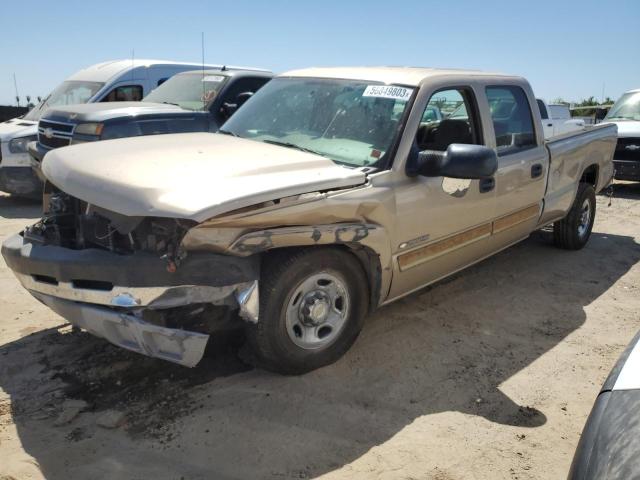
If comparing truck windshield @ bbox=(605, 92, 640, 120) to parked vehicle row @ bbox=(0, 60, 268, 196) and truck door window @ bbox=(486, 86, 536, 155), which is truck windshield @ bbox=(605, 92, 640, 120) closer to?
truck door window @ bbox=(486, 86, 536, 155)

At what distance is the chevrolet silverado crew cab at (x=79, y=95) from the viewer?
826 cm

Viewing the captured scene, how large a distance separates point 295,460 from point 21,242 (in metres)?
2.05

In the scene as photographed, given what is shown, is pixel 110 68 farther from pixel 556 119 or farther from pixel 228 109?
pixel 556 119

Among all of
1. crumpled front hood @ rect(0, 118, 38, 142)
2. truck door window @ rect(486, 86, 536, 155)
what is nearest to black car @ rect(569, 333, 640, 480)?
truck door window @ rect(486, 86, 536, 155)

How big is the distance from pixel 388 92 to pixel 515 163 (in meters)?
1.41

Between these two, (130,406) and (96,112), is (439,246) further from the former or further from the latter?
(96,112)

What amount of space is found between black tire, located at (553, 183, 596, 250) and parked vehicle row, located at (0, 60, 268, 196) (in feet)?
20.5

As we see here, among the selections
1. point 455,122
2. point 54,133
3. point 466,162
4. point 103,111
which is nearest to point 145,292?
point 466,162

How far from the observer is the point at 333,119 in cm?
409

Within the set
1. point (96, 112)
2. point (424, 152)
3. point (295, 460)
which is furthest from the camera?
point (96, 112)

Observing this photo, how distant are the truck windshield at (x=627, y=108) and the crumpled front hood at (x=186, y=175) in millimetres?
10071

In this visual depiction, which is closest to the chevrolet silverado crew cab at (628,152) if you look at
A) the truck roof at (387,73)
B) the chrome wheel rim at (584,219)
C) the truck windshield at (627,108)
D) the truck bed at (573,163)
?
the truck windshield at (627,108)

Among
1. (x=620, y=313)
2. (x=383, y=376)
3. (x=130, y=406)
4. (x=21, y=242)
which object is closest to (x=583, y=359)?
(x=620, y=313)

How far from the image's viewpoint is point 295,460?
2.83 metres
